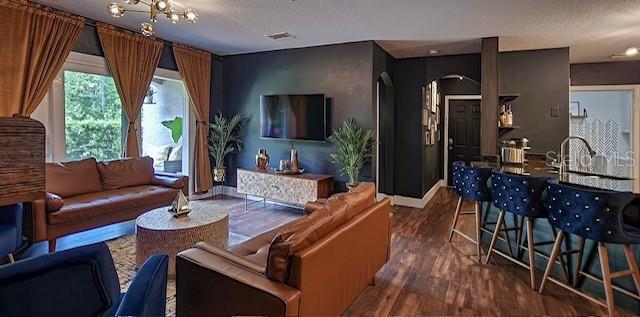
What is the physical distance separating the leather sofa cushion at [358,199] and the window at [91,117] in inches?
147

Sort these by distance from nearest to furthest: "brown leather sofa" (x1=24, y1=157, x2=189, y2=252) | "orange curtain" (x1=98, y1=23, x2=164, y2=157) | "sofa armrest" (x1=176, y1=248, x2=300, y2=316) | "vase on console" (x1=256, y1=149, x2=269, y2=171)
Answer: "sofa armrest" (x1=176, y1=248, x2=300, y2=316) < "brown leather sofa" (x1=24, y1=157, x2=189, y2=252) < "orange curtain" (x1=98, y1=23, x2=164, y2=157) < "vase on console" (x1=256, y1=149, x2=269, y2=171)

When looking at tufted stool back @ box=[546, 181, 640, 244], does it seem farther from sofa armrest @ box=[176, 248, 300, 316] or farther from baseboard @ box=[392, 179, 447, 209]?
baseboard @ box=[392, 179, 447, 209]

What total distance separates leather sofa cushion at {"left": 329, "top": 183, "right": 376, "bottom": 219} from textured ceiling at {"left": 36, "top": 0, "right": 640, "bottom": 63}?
1.92m

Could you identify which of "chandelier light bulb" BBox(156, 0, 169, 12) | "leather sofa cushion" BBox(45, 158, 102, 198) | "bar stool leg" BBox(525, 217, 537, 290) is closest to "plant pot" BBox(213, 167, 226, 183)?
"leather sofa cushion" BBox(45, 158, 102, 198)

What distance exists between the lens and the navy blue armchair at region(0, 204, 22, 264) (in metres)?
2.81

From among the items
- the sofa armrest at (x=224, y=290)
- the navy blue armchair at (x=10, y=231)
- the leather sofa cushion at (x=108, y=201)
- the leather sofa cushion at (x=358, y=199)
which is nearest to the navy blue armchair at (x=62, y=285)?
the sofa armrest at (x=224, y=290)

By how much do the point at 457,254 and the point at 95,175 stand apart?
13.8 feet

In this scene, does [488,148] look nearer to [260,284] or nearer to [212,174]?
[260,284]

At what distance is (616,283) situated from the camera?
2652mm

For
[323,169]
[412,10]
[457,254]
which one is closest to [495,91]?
[412,10]

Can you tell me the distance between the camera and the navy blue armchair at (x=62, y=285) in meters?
0.97

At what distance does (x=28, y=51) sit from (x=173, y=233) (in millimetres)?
2676

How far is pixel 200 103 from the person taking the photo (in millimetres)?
6086

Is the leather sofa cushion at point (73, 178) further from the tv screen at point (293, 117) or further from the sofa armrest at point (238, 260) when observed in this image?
the sofa armrest at point (238, 260)
